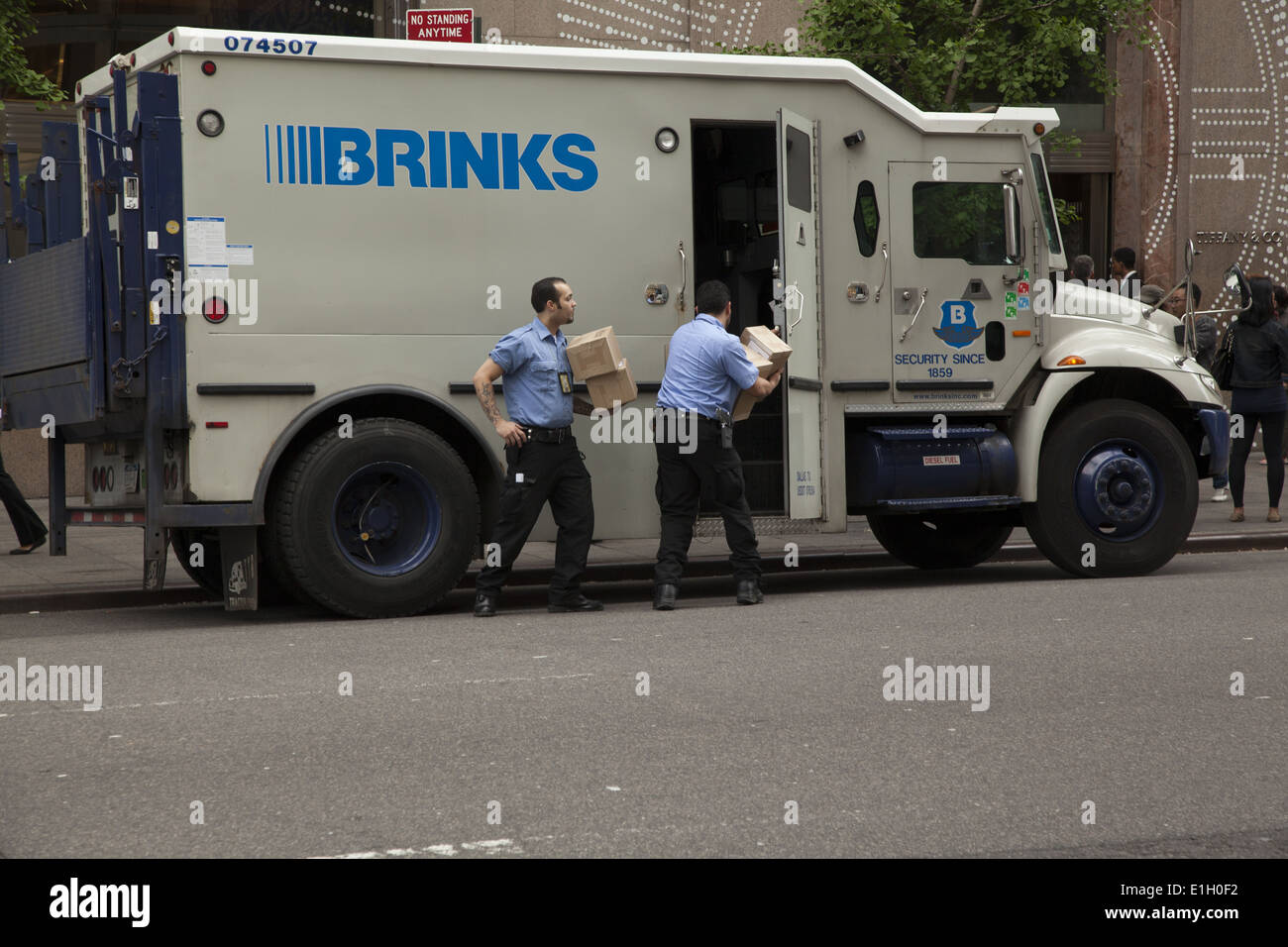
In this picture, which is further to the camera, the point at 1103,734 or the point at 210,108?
the point at 210,108

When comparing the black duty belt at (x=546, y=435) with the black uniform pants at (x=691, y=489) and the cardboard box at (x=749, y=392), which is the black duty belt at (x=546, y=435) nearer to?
the black uniform pants at (x=691, y=489)

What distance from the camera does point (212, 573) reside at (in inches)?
373

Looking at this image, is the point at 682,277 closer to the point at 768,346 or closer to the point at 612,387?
the point at 768,346

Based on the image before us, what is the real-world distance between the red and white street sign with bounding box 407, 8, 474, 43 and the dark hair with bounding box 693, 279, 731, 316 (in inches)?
146

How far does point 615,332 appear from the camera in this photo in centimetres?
903

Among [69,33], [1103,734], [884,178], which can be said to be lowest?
[1103,734]

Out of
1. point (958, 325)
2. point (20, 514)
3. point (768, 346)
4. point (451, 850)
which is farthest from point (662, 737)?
point (20, 514)

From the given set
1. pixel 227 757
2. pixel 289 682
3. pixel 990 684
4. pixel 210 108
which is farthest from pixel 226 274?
pixel 990 684

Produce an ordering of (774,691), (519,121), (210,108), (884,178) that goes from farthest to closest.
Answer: (884,178), (519,121), (210,108), (774,691)

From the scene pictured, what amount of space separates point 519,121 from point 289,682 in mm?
3689

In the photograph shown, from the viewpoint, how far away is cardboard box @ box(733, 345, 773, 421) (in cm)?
888

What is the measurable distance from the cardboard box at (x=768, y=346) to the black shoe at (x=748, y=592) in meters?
1.26

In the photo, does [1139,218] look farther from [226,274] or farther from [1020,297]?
[226,274]

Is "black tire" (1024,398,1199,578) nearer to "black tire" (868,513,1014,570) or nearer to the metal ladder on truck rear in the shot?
"black tire" (868,513,1014,570)
